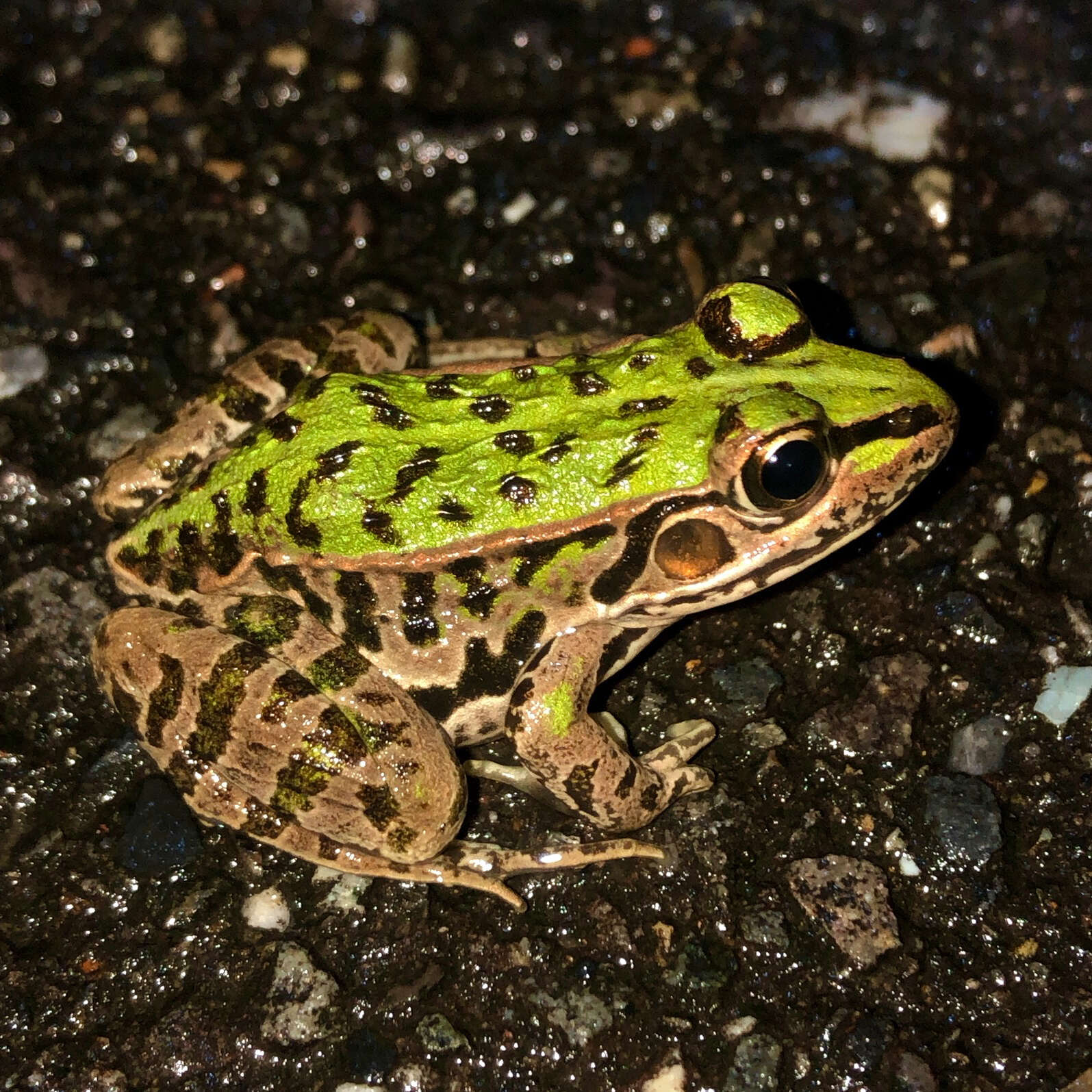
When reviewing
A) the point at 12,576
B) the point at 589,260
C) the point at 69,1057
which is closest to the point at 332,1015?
the point at 69,1057

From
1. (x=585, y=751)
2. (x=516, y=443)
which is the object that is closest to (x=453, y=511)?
(x=516, y=443)

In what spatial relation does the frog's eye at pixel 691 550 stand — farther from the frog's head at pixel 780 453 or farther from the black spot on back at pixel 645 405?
the black spot on back at pixel 645 405

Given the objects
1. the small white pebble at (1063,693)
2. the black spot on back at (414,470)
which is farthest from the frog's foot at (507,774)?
the small white pebble at (1063,693)

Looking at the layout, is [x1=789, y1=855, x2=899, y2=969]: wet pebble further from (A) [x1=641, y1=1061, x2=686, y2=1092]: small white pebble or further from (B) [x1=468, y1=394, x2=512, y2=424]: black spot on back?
(B) [x1=468, y1=394, x2=512, y2=424]: black spot on back

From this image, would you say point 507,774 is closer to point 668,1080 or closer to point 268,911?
point 268,911

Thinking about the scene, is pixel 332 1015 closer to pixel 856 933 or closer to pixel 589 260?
pixel 856 933
